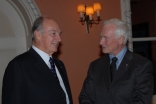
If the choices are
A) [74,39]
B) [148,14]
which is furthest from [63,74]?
[148,14]

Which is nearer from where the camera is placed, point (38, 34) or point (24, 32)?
point (38, 34)

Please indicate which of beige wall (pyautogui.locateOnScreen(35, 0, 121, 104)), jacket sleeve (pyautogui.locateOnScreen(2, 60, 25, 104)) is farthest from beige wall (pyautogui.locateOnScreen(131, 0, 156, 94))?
jacket sleeve (pyautogui.locateOnScreen(2, 60, 25, 104))

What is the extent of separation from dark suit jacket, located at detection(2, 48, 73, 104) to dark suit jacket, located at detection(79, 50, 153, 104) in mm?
297

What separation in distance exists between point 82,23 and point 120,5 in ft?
2.62

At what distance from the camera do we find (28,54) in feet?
7.04

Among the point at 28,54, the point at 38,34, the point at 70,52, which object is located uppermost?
the point at 38,34

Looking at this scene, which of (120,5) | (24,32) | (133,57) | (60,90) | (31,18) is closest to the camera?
(60,90)

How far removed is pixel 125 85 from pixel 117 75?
12 cm

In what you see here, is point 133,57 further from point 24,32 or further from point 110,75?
point 24,32

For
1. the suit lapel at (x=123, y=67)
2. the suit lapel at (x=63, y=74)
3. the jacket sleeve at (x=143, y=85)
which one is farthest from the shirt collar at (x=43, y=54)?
the jacket sleeve at (x=143, y=85)

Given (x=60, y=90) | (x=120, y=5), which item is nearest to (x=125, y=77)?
(x=60, y=90)

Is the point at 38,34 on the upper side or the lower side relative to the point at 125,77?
upper

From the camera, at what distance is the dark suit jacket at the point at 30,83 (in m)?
1.94

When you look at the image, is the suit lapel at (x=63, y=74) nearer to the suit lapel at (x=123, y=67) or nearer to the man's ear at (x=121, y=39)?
the suit lapel at (x=123, y=67)
